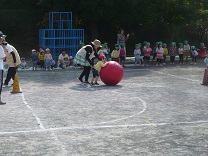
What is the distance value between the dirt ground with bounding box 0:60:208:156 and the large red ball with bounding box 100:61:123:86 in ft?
1.03

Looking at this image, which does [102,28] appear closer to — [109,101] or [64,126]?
[109,101]

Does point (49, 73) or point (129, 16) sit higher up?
point (129, 16)

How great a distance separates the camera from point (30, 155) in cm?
743

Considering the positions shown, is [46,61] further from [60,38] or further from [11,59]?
[11,59]

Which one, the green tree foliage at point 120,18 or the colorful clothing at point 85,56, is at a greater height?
the green tree foliage at point 120,18

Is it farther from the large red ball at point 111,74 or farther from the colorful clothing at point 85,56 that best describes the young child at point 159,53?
the large red ball at point 111,74

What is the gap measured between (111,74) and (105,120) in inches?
226

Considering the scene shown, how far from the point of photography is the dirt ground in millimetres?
7895

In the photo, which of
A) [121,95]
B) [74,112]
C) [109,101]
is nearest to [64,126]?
[74,112]

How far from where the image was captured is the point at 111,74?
622 inches

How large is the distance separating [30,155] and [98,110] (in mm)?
4090

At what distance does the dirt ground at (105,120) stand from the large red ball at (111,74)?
31 cm

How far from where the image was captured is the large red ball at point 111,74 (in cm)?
1586

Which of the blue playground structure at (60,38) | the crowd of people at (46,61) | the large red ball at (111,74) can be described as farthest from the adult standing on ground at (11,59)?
the blue playground structure at (60,38)
